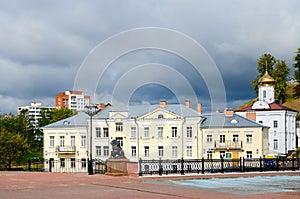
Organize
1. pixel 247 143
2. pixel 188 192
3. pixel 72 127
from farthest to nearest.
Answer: pixel 72 127 → pixel 247 143 → pixel 188 192

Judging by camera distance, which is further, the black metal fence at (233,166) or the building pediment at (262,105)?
the building pediment at (262,105)

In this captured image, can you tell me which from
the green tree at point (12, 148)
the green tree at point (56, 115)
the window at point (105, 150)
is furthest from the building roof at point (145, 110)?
the green tree at point (56, 115)

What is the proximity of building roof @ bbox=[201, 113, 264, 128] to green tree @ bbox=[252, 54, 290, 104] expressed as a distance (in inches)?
1148

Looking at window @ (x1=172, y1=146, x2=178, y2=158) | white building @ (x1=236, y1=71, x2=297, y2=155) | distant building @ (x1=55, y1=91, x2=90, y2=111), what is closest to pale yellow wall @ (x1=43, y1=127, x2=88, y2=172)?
window @ (x1=172, y1=146, x2=178, y2=158)

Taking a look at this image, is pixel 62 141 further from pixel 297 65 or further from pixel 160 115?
pixel 297 65

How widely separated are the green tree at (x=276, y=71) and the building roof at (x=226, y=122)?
1148 inches

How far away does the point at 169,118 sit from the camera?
5247cm

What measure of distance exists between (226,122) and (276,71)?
33.2 meters

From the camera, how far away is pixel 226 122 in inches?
2050

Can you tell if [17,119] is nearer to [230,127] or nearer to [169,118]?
[169,118]

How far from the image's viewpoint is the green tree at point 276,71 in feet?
263

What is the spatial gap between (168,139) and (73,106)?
134 metres

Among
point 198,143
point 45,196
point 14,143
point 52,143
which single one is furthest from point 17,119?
point 45,196

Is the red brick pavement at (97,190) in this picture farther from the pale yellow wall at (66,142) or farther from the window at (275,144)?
the window at (275,144)
